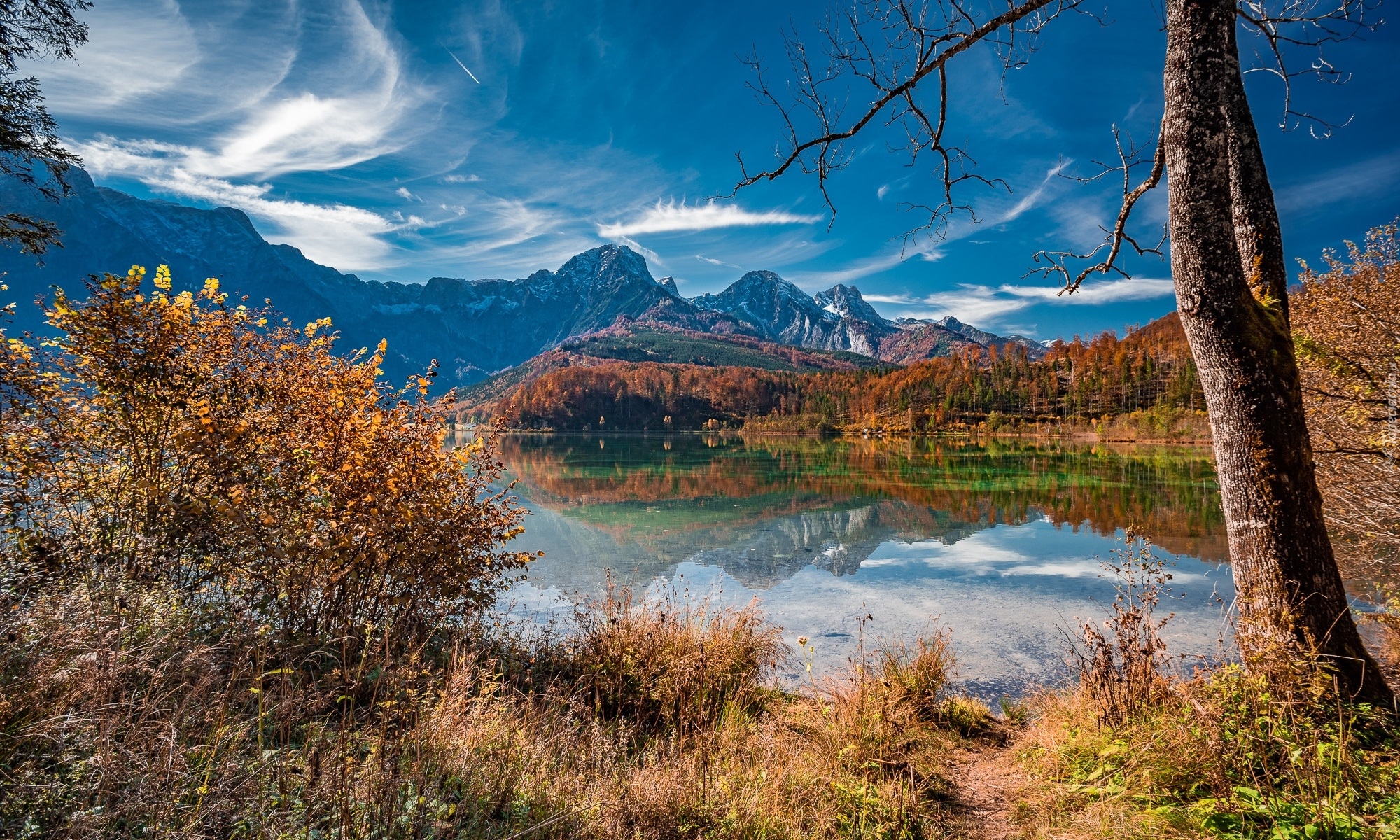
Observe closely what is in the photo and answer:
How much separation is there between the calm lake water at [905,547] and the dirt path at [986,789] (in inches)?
88.4

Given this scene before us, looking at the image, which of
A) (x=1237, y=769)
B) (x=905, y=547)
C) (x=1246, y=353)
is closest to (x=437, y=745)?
(x=1237, y=769)

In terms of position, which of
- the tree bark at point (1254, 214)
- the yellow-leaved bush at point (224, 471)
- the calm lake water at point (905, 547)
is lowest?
the calm lake water at point (905, 547)

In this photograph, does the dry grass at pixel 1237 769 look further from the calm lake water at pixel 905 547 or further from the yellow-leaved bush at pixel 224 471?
the yellow-leaved bush at pixel 224 471

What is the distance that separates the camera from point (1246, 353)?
3.45m

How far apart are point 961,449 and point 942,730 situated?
6237 cm

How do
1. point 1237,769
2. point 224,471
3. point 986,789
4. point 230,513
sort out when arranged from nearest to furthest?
point 1237,769
point 986,789
point 230,513
point 224,471

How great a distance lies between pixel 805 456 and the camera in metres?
58.4

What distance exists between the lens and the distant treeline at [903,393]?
9219 cm

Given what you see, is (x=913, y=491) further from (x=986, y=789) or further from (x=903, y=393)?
(x=903, y=393)

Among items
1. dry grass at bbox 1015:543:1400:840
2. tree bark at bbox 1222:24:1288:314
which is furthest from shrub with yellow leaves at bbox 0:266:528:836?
tree bark at bbox 1222:24:1288:314

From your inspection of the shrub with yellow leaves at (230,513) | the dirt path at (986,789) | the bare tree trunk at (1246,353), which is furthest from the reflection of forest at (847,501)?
the bare tree trunk at (1246,353)

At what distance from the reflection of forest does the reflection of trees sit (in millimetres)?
112

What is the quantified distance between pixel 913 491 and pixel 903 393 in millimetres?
91823

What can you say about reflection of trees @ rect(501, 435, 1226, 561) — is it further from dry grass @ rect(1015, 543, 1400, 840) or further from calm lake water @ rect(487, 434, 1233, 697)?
dry grass @ rect(1015, 543, 1400, 840)
